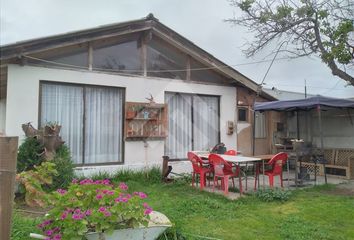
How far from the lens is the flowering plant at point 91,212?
3043mm

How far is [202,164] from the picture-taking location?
24.8ft

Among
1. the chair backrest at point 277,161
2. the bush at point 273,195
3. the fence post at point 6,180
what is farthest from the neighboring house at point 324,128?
the fence post at point 6,180

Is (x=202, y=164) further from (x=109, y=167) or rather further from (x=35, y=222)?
(x=35, y=222)

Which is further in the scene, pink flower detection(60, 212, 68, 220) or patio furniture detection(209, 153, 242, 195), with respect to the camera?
patio furniture detection(209, 153, 242, 195)

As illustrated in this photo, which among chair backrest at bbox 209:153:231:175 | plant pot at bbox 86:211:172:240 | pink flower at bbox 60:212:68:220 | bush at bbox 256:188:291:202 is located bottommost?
bush at bbox 256:188:291:202

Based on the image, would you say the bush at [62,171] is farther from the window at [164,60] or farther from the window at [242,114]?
the window at [242,114]

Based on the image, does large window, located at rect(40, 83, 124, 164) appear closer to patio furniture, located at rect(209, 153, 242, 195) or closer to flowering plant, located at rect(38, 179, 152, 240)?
patio furniture, located at rect(209, 153, 242, 195)

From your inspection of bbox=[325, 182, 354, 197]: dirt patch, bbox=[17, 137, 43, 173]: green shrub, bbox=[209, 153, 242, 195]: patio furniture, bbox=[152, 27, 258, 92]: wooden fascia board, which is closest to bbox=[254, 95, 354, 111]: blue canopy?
bbox=[152, 27, 258, 92]: wooden fascia board

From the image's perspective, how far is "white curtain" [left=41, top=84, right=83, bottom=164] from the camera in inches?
309

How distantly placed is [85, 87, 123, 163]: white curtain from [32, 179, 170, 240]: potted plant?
5.12m

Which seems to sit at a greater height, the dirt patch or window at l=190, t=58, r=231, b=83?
window at l=190, t=58, r=231, b=83

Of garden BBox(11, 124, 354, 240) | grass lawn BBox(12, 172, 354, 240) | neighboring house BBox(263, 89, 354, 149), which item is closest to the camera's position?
garden BBox(11, 124, 354, 240)

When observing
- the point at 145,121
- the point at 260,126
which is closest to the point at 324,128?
the point at 260,126

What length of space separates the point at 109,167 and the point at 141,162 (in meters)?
0.94
